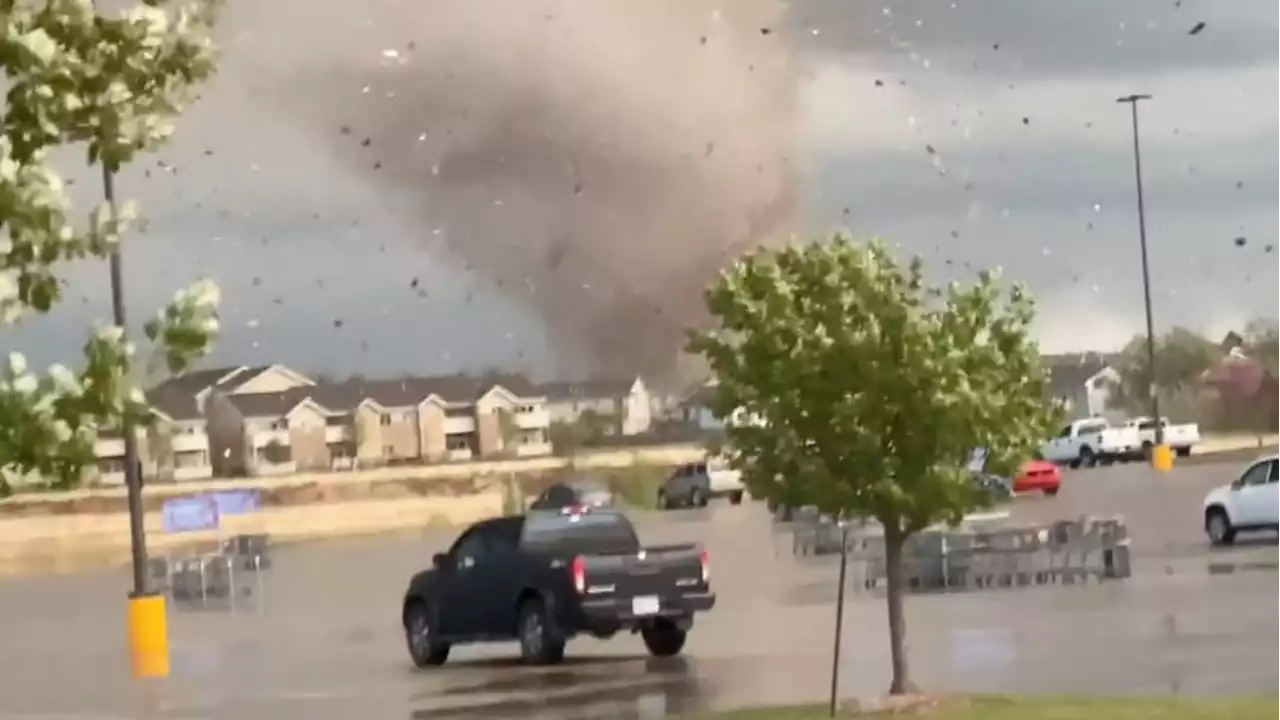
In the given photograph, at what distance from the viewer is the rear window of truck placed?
27.2 meters

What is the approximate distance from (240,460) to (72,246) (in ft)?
263

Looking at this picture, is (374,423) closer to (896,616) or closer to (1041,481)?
A: (1041,481)

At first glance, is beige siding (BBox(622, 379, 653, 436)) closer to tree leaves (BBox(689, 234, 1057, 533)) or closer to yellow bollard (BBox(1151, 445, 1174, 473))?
yellow bollard (BBox(1151, 445, 1174, 473))

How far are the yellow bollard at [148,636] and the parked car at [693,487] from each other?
4661 cm

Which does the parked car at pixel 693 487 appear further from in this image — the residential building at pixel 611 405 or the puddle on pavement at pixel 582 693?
the puddle on pavement at pixel 582 693

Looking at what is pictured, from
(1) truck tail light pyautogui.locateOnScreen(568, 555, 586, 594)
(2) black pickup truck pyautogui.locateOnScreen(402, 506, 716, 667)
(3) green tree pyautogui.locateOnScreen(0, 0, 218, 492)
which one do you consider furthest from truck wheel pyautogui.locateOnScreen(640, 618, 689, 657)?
(3) green tree pyautogui.locateOnScreen(0, 0, 218, 492)

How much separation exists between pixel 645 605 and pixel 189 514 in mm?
24879

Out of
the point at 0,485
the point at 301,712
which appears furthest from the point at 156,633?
the point at 0,485

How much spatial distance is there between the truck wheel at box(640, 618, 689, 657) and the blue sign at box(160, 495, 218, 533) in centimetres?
2364

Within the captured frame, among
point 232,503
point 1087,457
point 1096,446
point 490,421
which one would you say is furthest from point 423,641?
point 1087,457

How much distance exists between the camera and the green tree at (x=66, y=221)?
998 cm

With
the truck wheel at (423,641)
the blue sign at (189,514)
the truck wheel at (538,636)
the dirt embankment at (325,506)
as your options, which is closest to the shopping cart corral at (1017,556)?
the truck wheel at (423,641)

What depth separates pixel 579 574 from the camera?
26.2m

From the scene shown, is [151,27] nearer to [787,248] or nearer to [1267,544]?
[787,248]
